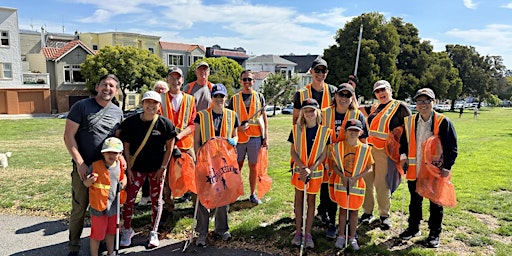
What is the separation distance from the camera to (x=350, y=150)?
4723 millimetres

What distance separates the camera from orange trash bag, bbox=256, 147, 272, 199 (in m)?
6.07

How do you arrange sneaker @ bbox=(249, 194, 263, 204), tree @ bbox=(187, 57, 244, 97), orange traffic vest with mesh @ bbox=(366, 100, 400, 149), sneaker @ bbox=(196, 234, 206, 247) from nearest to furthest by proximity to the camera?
sneaker @ bbox=(196, 234, 206, 247), orange traffic vest with mesh @ bbox=(366, 100, 400, 149), sneaker @ bbox=(249, 194, 263, 204), tree @ bbox=(187, 57, 244, 97)

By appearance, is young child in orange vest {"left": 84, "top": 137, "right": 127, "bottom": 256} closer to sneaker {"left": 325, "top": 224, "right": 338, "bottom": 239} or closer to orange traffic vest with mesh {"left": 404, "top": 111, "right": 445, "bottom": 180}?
sneaker {"left": 325, "top": 224, "right": 338, "bottom": 239}

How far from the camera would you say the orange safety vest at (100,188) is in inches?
164

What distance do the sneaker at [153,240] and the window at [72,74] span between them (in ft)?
134

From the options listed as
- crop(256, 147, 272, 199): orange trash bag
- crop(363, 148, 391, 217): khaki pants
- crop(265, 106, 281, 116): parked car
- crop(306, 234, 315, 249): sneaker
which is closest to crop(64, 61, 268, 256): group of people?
crop(256, 147, 272, 199): orange trash bag

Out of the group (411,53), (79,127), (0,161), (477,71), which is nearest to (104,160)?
(79,127)

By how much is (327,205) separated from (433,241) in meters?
1.48

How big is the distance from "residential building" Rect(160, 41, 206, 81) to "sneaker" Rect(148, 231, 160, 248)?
156 feet

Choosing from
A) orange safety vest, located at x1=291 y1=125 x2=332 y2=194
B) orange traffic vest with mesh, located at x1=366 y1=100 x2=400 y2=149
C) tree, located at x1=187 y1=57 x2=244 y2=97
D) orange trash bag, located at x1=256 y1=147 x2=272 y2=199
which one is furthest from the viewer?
tree, located at x1=187 y1=57 x2=244 y2=97

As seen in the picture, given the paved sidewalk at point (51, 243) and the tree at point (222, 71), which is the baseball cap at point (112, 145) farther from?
the tree at point (222, 71)

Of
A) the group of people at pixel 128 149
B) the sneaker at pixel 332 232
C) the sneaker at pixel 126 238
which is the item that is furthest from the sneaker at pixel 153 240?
the sneaker at pixel 332 232

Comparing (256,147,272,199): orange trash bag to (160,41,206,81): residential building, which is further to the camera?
(160,41,206,81): residential building

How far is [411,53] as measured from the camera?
150ft
